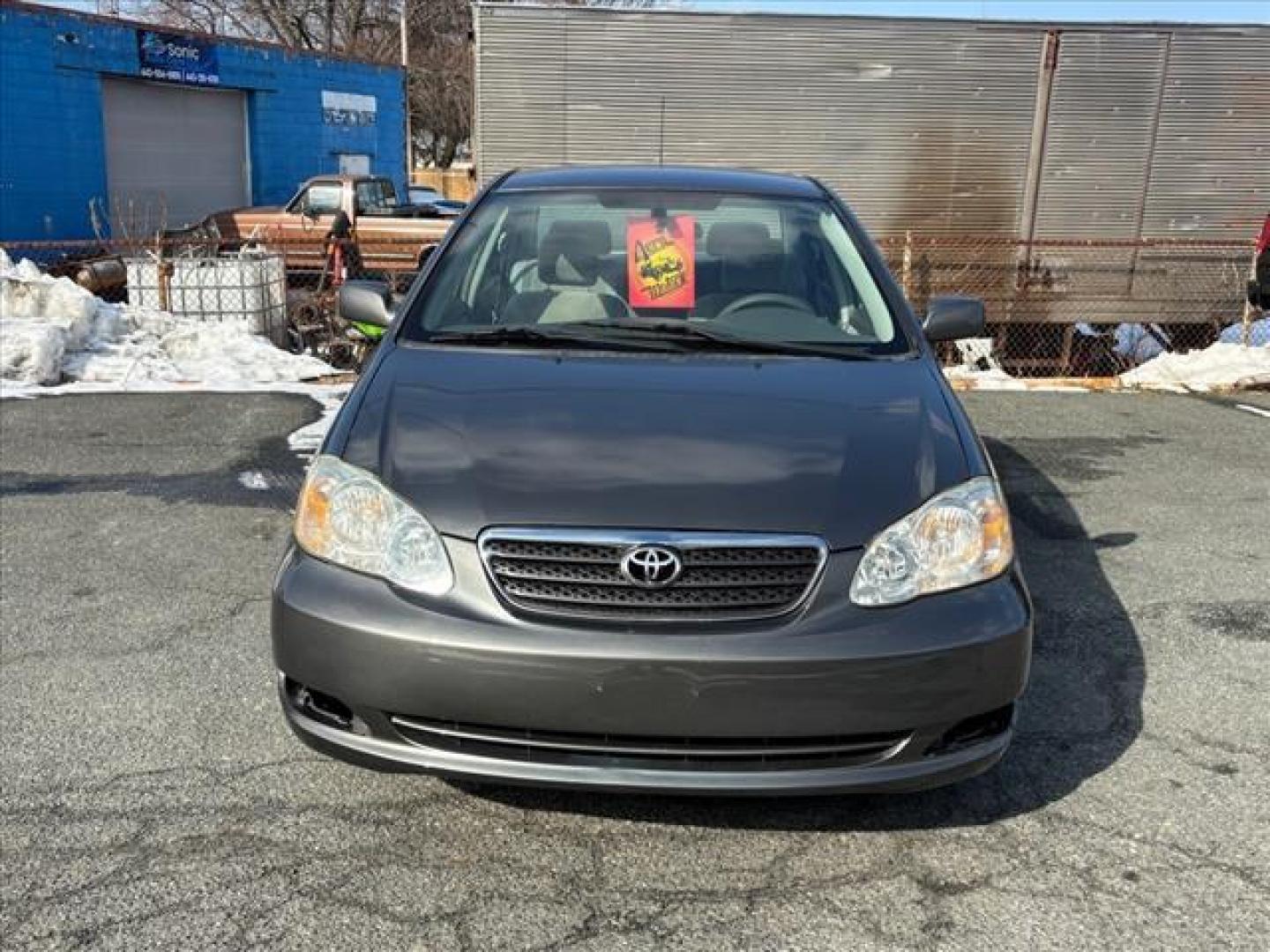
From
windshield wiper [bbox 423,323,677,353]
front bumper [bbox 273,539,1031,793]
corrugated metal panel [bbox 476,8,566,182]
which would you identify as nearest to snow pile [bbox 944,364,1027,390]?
corrugated metal panel [bbox 476,8,566,182]

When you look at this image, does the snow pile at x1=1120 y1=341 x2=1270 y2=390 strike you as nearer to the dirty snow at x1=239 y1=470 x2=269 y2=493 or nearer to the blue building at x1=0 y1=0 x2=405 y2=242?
the dirty snow at x1=239 y1=470 x2=269 y2=493

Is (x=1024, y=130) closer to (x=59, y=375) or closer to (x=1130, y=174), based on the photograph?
(x=1130, y=174)

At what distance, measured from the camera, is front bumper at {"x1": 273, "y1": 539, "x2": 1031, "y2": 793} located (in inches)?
96.6

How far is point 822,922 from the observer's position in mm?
2539

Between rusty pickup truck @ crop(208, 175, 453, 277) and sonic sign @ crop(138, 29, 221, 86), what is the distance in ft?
17.3

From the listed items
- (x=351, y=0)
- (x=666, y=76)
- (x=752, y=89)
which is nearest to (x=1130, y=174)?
(x=752, y=89)

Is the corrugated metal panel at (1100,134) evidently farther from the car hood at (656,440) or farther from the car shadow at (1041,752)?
the car hood at (656,440)

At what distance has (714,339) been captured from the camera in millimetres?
3576

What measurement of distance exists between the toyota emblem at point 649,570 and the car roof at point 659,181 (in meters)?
2.14

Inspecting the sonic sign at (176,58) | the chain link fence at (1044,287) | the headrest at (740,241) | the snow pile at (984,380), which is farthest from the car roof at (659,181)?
the sonic sign at (176,58)

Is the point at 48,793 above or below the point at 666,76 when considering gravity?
below

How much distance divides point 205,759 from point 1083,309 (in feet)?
31.7

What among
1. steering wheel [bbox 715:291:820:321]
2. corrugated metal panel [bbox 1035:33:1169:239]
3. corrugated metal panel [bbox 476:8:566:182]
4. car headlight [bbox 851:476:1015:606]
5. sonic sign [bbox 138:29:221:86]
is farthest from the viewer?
sonic sign [bbox 138:29:221:86]

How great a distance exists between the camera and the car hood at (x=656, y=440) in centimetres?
262
